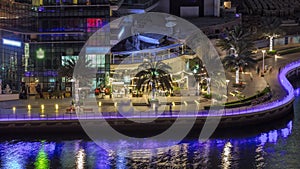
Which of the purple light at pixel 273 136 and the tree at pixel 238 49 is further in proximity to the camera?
the tree at pixel 238 49

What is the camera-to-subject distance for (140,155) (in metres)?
80.1

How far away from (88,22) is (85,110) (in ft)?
59.2

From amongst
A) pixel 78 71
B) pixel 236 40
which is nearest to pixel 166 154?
pixel 78 71

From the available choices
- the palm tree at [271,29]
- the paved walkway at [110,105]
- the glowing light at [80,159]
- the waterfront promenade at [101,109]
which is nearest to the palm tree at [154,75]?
the paved walkway at [110,105]

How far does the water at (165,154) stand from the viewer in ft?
251

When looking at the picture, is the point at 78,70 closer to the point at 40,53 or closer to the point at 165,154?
the point at 40,53

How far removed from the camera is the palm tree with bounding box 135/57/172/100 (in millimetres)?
99500

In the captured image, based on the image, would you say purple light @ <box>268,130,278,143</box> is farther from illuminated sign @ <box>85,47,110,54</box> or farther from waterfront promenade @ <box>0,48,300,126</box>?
illuminated sign @ <box>85,47,110,54</box>

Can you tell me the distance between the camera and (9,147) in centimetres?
8331

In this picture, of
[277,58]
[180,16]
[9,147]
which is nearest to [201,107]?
[9,147]

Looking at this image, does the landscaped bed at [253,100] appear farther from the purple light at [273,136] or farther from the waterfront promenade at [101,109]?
the purple light at [273,136]

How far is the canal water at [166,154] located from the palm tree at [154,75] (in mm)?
13752

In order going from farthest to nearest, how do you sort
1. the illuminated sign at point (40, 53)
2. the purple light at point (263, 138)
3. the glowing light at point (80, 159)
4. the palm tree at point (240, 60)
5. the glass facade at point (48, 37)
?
the palm tree at point (240, 60), the illuminated sign at point (40, 53), the glass facade at point (48, 37), the purple light at point (263, 138), the glowing light at point (80, 159)

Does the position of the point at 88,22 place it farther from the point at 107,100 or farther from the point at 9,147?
the point at 9,147
